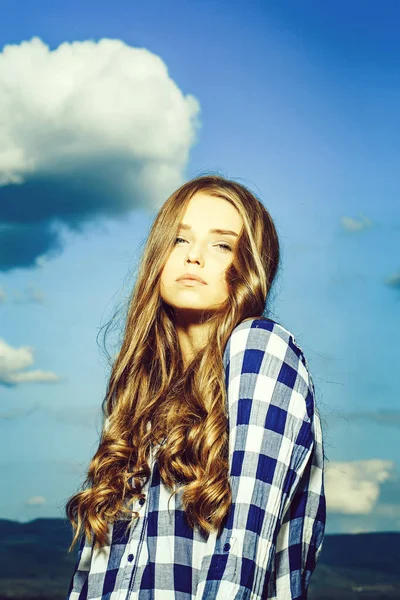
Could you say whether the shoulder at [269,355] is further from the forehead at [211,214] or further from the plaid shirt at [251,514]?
the forehead at [211,214]

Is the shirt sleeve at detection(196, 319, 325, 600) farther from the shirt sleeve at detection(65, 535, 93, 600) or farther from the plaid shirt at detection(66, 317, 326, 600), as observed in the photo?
the shirt sleeve at detection(65, 535, 93, 600)

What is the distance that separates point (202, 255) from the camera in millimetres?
Result: 2273

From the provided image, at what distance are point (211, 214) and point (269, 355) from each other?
0.76 metres

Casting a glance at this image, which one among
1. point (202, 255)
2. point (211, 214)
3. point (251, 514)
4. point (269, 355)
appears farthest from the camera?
point (211, 214)

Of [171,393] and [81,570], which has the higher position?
[171,393]

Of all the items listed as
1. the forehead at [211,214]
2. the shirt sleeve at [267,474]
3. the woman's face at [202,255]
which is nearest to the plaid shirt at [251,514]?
the shirt sleeve at [267,474]

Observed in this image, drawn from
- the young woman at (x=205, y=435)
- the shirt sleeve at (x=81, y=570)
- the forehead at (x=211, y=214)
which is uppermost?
the forehead at (x=211, y=214)

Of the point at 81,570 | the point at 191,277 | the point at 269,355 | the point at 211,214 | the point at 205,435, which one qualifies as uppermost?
the point at 211,214

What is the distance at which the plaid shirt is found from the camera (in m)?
1.59

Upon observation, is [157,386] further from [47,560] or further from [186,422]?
[47,560]

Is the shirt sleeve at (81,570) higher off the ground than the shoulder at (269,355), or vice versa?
the shoulder at (269,355)

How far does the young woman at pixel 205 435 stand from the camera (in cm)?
166

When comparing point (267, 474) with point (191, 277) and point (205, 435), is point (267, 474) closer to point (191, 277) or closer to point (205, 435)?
point (205, 435)

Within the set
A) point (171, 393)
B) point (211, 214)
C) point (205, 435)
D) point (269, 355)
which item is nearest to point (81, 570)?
point (171, 393)
